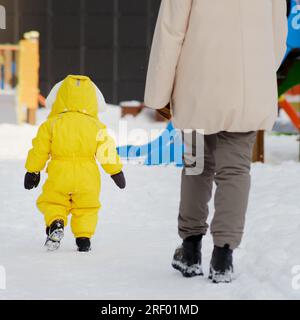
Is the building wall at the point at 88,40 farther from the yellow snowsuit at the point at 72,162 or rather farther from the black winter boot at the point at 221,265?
the black winter boot at the point at 221,265

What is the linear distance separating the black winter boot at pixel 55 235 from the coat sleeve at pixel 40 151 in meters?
0.26

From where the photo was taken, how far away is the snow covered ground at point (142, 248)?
8.99ft

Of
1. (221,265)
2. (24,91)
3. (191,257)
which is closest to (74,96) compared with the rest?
(191,257)

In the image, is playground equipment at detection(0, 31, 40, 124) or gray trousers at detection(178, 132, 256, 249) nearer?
gray trousers at detection(178, 132, 256, 249)

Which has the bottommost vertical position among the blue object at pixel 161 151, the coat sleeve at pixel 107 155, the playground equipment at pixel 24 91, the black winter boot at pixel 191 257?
the playground equipment at pixel 24 91

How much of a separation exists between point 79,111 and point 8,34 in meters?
9.17

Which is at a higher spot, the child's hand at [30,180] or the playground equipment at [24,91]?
the child's hand at [30,180]

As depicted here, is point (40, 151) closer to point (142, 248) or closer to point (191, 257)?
point (142, 248)

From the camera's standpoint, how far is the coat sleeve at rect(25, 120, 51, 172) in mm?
3535

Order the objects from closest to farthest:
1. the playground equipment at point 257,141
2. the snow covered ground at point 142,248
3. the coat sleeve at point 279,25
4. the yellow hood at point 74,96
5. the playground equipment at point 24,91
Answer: the snow covered ground at point 142,248
the coat sleeve at point 279,25
the yellow hood at point 74,96
the playground equipment at point 257,141
the playground equipment at point 24,91

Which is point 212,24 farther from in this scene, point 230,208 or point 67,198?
point 67,198

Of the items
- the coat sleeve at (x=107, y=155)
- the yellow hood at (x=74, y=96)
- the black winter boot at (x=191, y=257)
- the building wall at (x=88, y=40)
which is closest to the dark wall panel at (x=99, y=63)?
the building wall at (x=88, y=40)

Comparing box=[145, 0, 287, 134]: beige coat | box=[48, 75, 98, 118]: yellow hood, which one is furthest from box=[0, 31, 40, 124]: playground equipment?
box=[145, 0, 287, 134]: beige coat

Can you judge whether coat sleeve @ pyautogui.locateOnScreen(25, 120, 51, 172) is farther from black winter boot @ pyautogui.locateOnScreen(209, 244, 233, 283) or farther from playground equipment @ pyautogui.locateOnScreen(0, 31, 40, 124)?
playground equipment @ pyautogui.locateOnScreen(0, 31, 40, 124)
